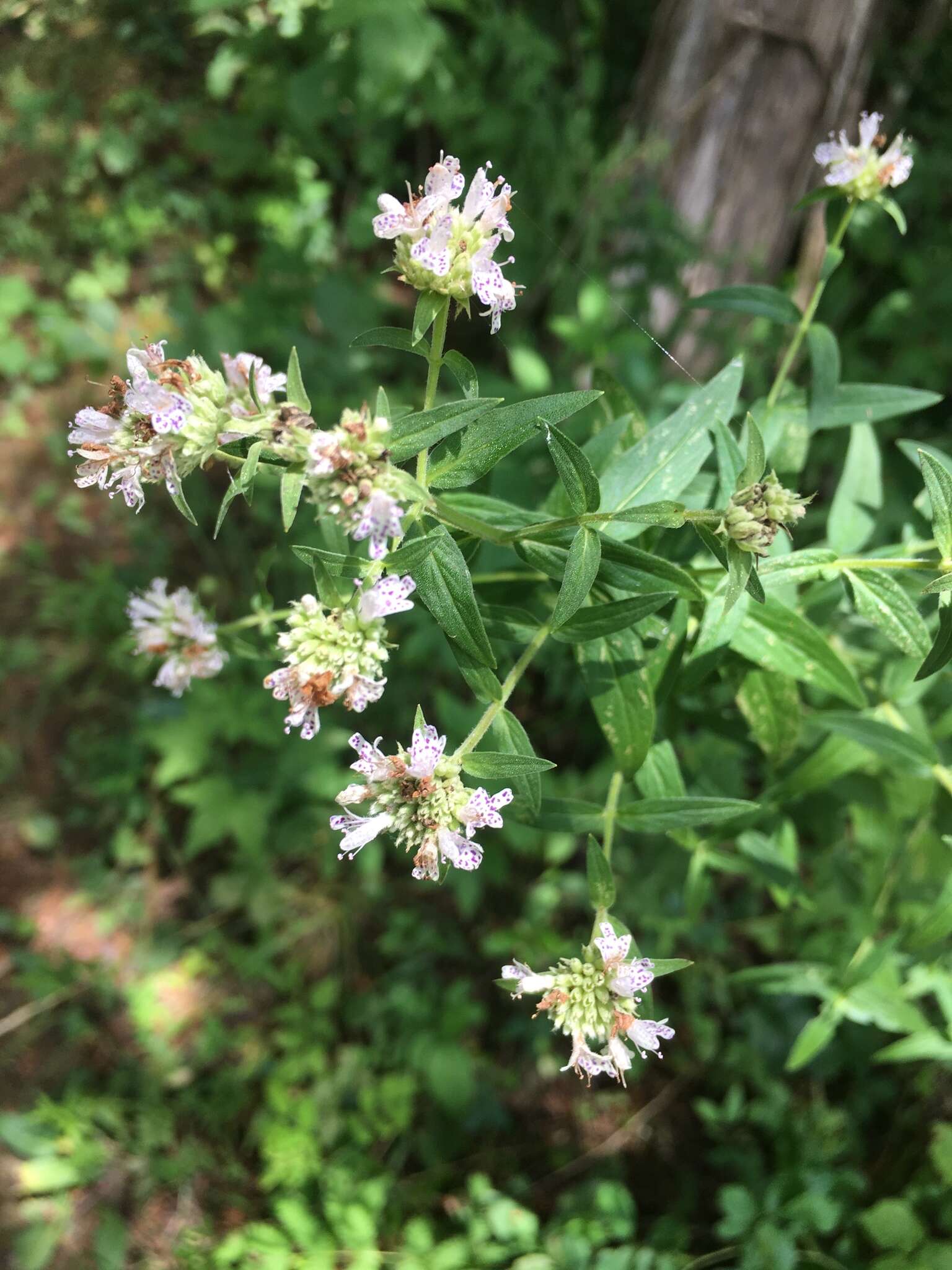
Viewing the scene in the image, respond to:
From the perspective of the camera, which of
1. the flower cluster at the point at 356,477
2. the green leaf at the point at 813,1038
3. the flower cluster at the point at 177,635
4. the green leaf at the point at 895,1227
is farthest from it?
the green leaf at the point at 895,1227

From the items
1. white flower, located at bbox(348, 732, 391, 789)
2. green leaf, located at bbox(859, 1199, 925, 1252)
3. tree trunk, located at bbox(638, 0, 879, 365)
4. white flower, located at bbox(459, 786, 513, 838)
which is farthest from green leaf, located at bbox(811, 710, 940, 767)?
tree trunk, located at bbox(638, 0, 879, 365)

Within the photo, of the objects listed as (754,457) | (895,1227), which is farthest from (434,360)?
(895,1227)

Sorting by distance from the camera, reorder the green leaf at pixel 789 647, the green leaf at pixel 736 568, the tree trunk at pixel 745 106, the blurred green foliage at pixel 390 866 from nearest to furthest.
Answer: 1. the green leaf at pixel 736 568
2. the green leaf at pixel 789 647
3. the blurred green foliage at pixel 390 866
4. the tree trunk at pixel 745 106

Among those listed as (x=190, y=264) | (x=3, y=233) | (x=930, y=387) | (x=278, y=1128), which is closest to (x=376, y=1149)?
(x=278, y=1128)

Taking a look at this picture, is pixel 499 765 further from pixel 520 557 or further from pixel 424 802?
pixel 520 557

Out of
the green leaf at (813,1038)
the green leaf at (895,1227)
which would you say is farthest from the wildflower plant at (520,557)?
the green leaf at (895,1227)

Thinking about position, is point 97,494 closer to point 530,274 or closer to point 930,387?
point 530,274

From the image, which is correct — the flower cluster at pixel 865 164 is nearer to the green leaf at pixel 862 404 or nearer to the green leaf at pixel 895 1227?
the green leaf at pixel 862 404
